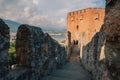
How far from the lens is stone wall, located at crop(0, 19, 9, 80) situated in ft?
13.2

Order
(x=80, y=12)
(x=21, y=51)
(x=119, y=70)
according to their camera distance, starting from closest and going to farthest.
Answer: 1. (x=119, y=70)
2. (x=21, y=51)
3. (x=80, y=12)

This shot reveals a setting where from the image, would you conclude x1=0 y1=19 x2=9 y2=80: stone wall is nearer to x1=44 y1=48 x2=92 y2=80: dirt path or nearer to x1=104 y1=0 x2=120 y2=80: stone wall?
x1=104 y1=0 x2=120 y2=80: stone wall

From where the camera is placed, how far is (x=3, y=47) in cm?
410

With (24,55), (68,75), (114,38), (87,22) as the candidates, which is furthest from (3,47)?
Answer: (87,22)

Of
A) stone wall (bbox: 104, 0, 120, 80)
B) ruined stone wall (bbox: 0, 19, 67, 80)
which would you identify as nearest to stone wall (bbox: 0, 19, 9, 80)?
ruined stone wall (bbox: 0, 19, 67, 80)

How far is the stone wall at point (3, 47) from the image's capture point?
4.01 m

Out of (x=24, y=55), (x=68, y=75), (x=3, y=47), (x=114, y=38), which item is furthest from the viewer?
(x=68, y=75)

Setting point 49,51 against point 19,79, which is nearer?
point 19,79

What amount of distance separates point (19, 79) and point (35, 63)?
1.57 m

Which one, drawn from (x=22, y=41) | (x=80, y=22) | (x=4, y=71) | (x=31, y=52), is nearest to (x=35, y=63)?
(x=31, y=52)

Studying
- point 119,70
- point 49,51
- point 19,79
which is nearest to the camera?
point 119,70

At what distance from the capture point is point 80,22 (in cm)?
2703

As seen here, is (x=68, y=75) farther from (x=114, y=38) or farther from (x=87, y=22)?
(x=87, y=22)

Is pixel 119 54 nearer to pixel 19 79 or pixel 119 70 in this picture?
pixel 119 70
